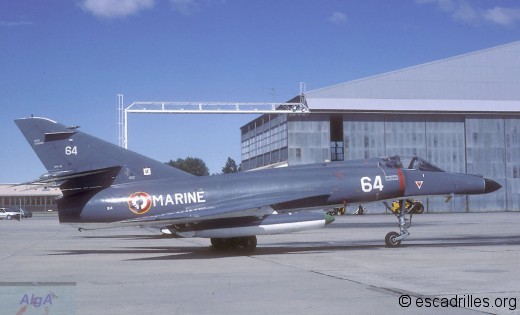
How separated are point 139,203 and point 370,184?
740cm

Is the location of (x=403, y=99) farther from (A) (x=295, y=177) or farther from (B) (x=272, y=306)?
(B) (x=272, y=306)

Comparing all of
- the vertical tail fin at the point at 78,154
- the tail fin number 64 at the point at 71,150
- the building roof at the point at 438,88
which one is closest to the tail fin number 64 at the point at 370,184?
the vertical tail fin at the point at 78,154

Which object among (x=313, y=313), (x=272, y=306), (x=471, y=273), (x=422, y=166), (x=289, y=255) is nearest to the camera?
(x=313, y=313)

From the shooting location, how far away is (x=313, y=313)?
838cm

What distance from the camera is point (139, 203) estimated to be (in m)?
18.8

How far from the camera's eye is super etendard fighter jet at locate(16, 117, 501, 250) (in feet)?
59.5

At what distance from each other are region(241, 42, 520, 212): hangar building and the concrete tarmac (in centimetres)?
4025

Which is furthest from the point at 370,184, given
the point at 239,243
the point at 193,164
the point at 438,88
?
the point at 193,164

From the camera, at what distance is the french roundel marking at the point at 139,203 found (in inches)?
738

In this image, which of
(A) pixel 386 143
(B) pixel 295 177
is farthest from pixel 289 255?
(A) pixel 386 143

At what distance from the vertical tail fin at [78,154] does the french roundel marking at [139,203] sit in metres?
0.70

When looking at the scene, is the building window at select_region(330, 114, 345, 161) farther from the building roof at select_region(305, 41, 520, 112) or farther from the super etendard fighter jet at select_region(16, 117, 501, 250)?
the super etendard fighter jet at select_region(16, 117, 501, 250)

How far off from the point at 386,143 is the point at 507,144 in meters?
12.8

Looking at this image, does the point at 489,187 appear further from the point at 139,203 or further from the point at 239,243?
the point at 139,203
